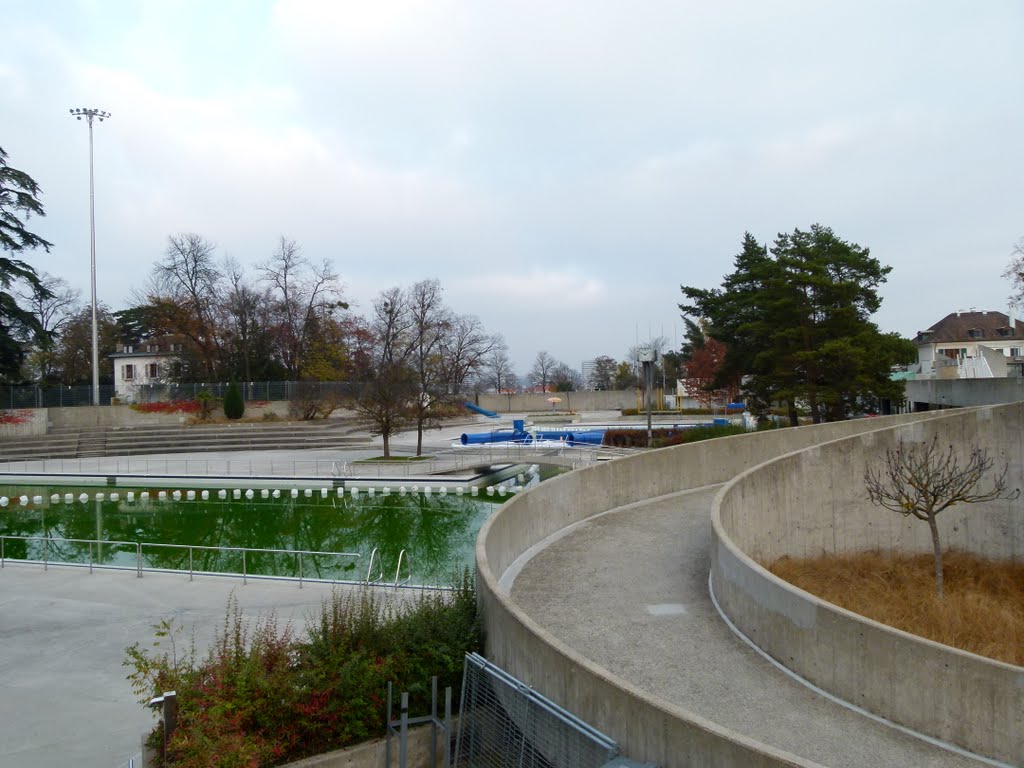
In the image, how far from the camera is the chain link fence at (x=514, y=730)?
19.9 ft

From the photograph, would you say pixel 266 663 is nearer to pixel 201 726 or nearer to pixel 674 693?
pixel 201 726

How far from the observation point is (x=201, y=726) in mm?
6629

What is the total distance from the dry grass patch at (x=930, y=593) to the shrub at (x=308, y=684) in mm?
6264

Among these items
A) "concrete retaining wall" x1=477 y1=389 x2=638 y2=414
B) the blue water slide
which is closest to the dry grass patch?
the blue water slide

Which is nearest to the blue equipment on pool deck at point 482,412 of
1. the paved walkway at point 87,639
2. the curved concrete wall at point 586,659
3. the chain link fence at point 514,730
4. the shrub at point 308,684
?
the curved concrete wall at point 586,659

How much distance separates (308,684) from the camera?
295 inches

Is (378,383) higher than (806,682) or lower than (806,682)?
higher

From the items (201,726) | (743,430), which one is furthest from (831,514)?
(743,430)

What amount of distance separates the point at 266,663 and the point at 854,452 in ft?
38.5

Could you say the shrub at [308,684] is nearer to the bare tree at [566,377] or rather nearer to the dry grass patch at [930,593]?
the dry grass patch at [930,593]

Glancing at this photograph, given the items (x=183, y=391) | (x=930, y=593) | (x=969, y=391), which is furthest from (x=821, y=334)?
(x=183, y=391)

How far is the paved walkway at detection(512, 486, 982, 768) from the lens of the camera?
252 inches

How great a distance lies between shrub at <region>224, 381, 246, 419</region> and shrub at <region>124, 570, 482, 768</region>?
4110 cm

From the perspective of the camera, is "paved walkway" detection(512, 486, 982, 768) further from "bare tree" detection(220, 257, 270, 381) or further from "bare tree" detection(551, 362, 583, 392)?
"bare tree" detection(551, 362, 583, 392)
